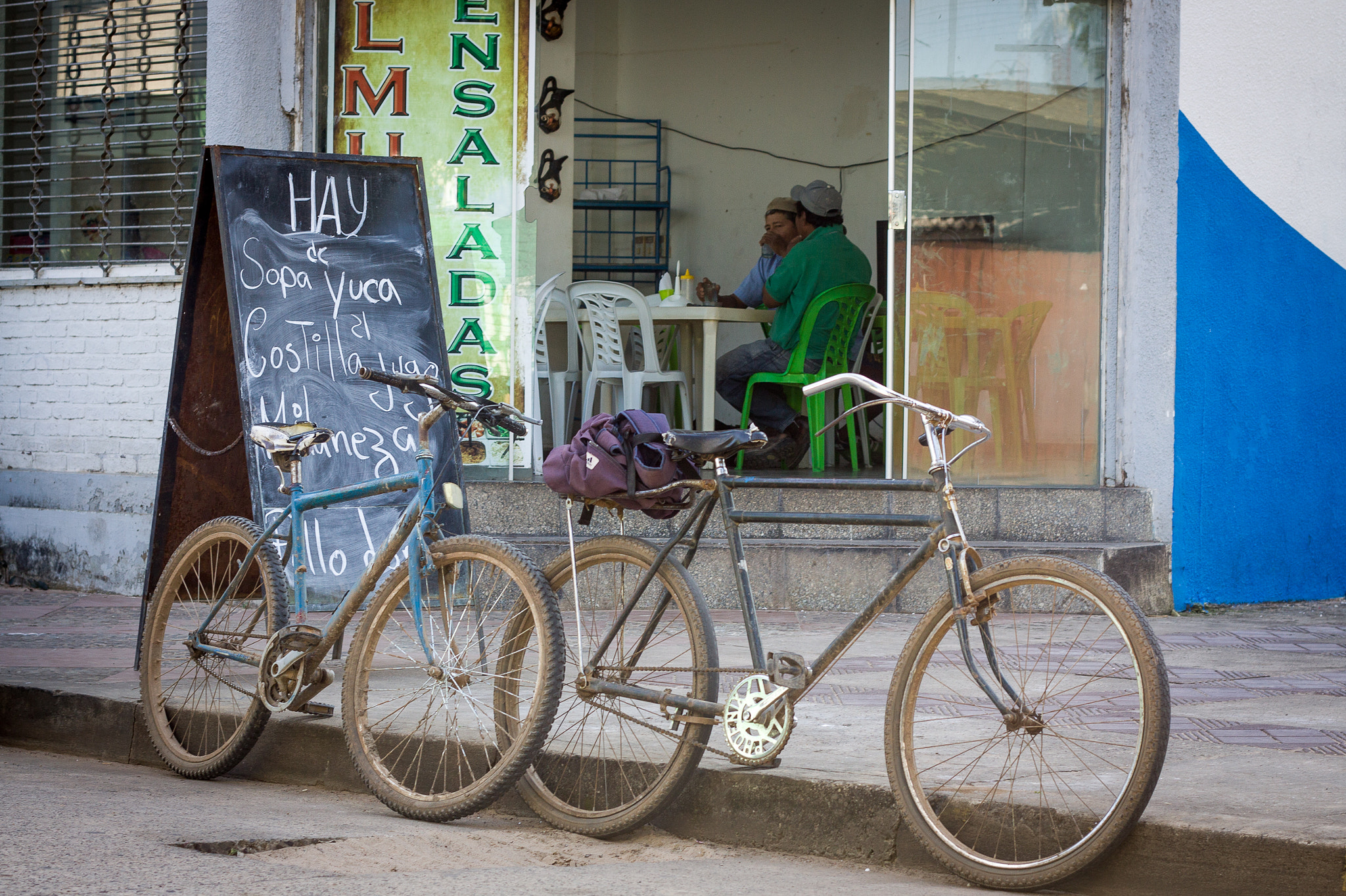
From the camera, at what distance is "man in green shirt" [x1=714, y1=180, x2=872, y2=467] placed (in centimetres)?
895

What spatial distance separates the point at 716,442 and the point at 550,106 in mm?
7096

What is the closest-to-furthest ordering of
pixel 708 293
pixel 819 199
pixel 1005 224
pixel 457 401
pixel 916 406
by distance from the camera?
pixel 916 406 < pixel 457 401 < pixel 1005 224 < pixel 819 199 < pixel 708 293

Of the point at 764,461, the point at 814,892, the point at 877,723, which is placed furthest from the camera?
the point at 764,461

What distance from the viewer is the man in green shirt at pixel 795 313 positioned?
8945mm

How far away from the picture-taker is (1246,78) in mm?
7043

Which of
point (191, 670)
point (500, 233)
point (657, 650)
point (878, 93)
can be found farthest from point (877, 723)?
point (878, 93)

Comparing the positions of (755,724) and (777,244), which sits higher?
(777,244)

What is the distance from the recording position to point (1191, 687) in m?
4.82

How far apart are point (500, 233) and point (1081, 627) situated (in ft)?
15.6

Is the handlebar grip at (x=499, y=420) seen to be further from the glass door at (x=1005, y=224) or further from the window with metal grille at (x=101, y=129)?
the window with metal grille at (x=101, y=129)

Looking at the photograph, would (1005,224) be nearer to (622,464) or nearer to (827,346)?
(827,346)

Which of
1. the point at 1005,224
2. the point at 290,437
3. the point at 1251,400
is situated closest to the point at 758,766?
the point at 290,437

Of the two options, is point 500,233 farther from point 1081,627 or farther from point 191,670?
point 1081,627

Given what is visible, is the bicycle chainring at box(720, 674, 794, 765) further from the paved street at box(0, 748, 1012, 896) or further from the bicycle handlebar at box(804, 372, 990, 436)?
the bicycle handlebar at box(804, 372, 990, 436)
